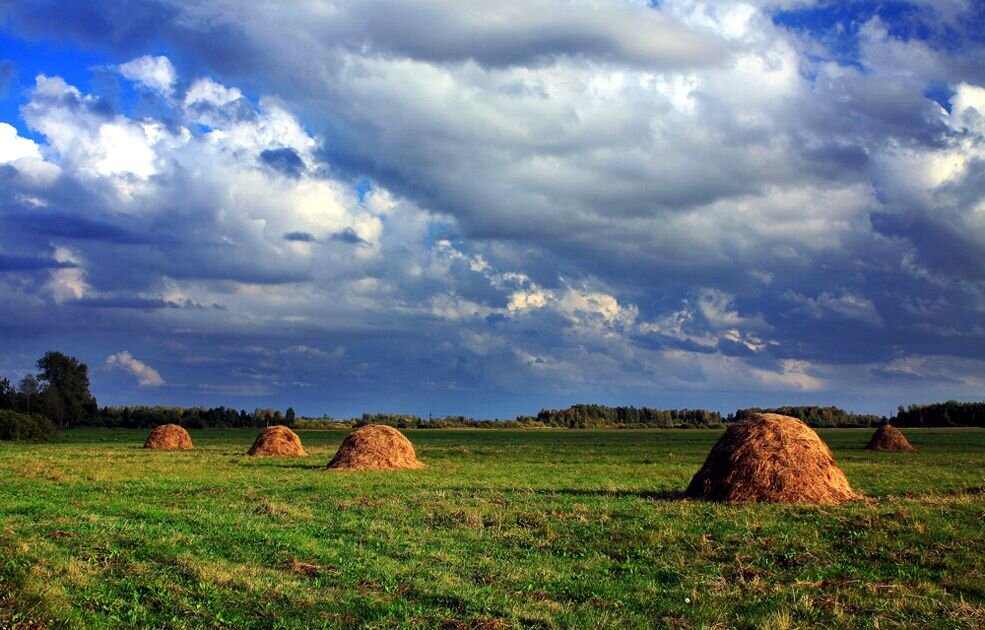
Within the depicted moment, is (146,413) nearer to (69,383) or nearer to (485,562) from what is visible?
(69,383)

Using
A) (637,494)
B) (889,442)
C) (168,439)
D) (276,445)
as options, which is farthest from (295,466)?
(889,442)

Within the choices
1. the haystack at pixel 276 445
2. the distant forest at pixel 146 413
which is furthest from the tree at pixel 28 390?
the haystack at pixel 276 445

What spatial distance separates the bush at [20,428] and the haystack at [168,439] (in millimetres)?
24746

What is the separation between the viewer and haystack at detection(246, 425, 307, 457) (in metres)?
47.7

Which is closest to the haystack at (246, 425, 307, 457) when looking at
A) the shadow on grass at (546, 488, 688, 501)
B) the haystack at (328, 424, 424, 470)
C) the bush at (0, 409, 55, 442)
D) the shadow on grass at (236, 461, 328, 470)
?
the shadow on grass at (236, 461, 328, 470)

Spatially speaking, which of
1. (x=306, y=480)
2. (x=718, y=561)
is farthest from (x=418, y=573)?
(x=306, y=480)

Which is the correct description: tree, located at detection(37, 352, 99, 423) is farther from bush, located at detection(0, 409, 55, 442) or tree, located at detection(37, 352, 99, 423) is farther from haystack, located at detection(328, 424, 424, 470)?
haystack, located at detection(328, 424, 424, 470)

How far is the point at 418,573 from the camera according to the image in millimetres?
11914

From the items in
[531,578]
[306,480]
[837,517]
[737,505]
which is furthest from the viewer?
[306,480]

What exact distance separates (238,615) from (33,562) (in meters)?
4.62

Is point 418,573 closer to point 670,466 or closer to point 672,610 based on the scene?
point 672,610

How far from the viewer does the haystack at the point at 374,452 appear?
3578 cm

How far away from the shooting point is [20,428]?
76.9 meters

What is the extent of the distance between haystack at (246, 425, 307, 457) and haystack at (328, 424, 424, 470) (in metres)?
12.2
